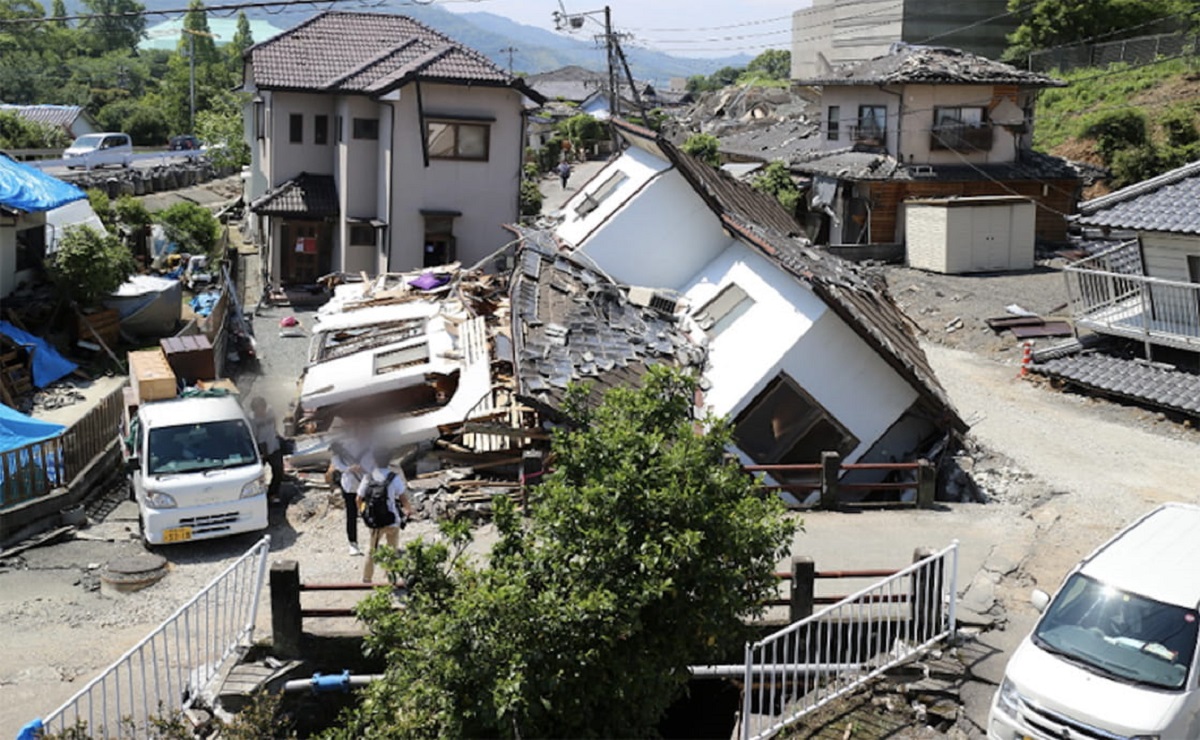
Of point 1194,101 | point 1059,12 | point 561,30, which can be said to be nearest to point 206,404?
point 561,30

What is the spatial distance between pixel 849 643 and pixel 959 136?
3164 cm

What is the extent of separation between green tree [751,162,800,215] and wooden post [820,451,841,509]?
26.2 m

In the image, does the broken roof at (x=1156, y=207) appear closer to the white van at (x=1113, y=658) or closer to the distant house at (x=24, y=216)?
the white van at (x=1113, y=658)

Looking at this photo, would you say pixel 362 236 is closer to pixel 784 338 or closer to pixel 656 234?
pixel 656 234

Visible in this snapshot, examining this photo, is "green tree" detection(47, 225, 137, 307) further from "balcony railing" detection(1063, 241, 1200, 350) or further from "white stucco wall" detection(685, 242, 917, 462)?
"balcony railing" detection(1063, 241, 1200, 350)

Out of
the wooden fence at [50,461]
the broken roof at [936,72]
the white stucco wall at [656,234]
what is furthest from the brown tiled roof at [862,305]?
the broken roof at [936,72]

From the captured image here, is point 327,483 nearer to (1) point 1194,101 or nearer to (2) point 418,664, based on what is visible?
(2) point 418,664

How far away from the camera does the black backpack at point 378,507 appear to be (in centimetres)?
1250

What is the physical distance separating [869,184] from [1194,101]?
52.6 feet

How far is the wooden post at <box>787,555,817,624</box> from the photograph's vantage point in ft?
37.1

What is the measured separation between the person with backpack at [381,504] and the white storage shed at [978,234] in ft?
77.5

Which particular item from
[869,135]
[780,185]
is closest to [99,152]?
[780,185]

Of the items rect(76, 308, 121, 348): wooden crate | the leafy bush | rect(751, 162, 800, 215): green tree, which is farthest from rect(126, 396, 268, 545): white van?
rect(751, 162, 800, 215): green tree

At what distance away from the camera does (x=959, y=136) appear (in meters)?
39.0
